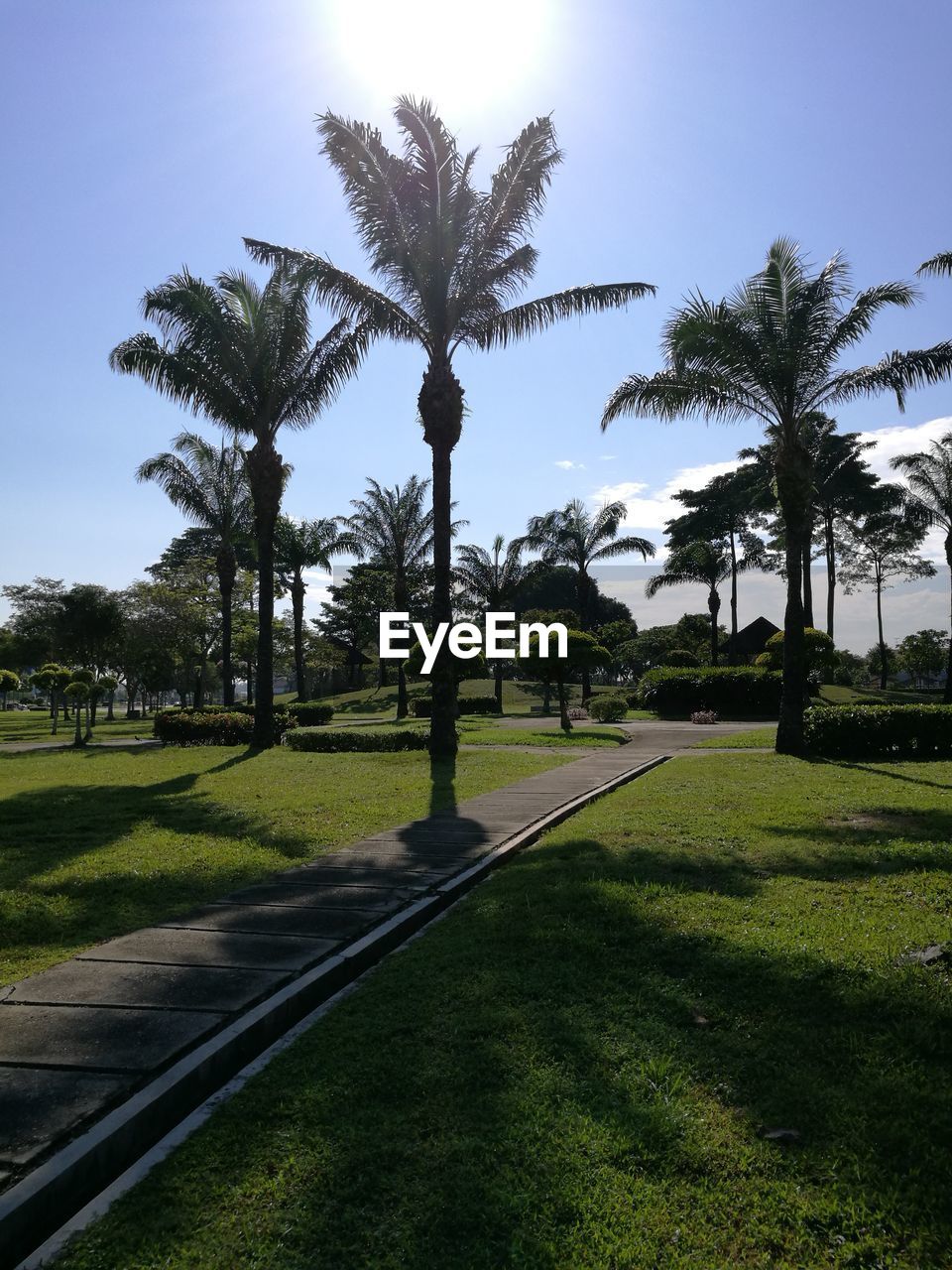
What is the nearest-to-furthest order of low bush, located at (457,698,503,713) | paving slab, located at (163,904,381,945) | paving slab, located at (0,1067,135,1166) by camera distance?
paving slab, located at (0,1067,135,1166)
paving slab, located at (163,904,381,945)
low bush, located at (457,698,503,713)

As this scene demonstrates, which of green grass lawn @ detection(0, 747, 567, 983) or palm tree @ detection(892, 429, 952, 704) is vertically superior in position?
palm tree @ detection(892, 429, 952, 704)

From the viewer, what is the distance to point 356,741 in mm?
19328

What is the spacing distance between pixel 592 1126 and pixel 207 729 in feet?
68.3

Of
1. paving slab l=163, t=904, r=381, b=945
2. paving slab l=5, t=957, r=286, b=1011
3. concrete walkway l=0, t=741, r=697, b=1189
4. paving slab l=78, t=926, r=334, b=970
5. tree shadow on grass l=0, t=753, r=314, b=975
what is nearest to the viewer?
concrete walkway l=0, t=741, r=697, b=1189

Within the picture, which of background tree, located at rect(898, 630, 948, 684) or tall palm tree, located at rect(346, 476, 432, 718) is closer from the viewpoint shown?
tall palm tree, located at rect(346, 476, 432, 718)

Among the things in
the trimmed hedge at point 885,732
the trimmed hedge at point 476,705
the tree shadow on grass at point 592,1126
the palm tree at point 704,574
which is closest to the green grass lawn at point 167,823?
the tree shadow on grass at point 592,1126

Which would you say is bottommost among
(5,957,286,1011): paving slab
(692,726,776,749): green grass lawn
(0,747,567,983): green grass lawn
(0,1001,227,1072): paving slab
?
(692,726,776,749): green grass lawn

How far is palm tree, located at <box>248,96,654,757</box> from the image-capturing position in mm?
15625

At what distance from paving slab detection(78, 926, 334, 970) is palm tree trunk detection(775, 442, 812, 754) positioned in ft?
44.9

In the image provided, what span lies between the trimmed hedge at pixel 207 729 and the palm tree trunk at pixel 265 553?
4.69ft

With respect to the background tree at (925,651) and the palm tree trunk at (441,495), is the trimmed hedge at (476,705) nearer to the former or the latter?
the palm tree trunk at (441,495)

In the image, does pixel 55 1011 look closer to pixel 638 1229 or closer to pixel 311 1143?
pixel 311 1143

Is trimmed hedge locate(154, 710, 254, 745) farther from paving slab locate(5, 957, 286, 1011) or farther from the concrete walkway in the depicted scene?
paving slab locate(5, 957, 286, 1011)

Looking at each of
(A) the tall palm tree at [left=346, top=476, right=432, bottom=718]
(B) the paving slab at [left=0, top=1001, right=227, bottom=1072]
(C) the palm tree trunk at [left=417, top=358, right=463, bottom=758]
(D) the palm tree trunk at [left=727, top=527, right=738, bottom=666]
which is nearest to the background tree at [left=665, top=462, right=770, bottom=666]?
(D) the palm tree trunk at [left=727, top=527, right=738, bottom=666]
